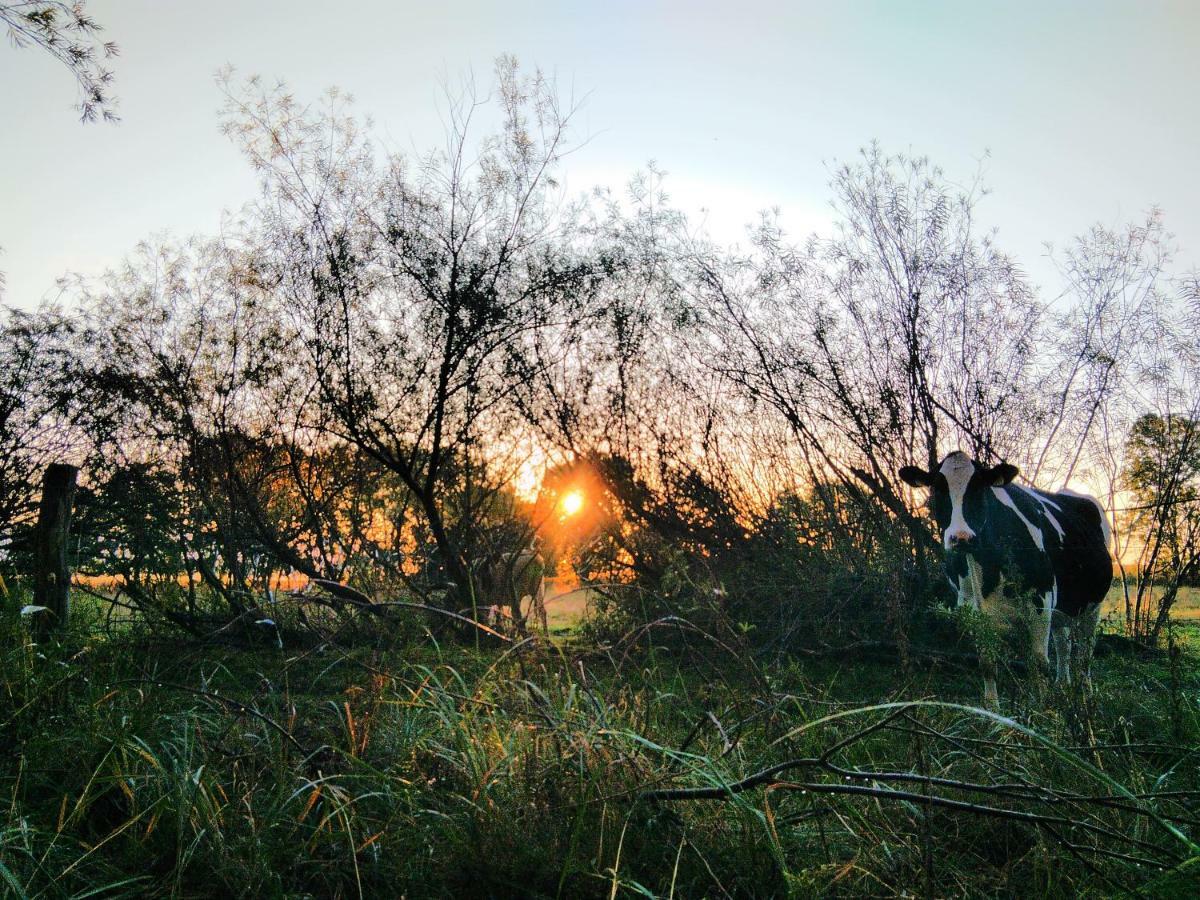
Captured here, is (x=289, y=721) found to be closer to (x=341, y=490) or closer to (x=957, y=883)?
(x=957, y=883)

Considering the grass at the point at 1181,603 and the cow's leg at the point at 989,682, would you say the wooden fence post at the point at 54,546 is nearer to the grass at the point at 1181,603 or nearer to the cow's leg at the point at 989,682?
the cow's leg at the point at 989,682

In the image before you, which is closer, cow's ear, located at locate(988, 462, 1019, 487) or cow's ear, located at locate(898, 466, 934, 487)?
cow's ear, located at locate(988, 462, 1019, 487)

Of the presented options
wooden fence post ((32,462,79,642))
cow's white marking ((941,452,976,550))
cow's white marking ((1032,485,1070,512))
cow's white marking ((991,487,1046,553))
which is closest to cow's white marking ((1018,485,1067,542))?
cow's white marking ((1032,485,1070,512))

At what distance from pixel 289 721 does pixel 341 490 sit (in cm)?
527

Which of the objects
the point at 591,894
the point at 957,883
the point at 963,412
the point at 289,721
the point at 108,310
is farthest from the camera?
the point at 108,310

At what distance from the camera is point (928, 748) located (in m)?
2.98

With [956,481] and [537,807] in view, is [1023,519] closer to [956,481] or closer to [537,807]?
[956,481]

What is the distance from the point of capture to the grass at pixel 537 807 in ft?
6.59

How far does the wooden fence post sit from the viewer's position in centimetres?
470

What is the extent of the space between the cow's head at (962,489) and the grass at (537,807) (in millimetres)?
2626

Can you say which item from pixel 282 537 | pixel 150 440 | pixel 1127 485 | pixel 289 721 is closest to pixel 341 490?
pixel 282 537

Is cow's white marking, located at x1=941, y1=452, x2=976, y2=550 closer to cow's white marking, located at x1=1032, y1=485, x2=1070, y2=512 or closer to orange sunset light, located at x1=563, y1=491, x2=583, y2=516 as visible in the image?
cow's white marking, located at x1=1032, y1=485, x2=1070, y2=512

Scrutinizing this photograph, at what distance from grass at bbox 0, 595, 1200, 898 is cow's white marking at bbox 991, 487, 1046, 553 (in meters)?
3.04

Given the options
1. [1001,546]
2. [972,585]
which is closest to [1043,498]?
[1001,546]
